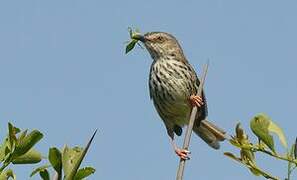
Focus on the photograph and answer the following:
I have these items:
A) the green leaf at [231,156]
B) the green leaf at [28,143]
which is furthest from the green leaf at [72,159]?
the green leaf at [231,156]

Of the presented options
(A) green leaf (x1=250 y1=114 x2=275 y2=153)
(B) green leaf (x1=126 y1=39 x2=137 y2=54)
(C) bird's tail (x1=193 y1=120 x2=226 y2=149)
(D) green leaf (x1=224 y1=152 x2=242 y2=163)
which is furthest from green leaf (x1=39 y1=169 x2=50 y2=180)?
(C) bird's tail (x1=193 y1=120 x2=226 y2=149)

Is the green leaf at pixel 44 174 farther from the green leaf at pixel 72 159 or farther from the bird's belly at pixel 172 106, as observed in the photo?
the bird's belly at pixel 172 106

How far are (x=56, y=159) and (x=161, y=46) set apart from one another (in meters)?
7.01

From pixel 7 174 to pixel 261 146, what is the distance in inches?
33.1

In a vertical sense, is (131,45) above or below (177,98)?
below

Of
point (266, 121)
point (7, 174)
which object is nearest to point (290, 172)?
point (266, 121)

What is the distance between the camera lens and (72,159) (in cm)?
182

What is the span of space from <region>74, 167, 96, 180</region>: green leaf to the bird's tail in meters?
5.69

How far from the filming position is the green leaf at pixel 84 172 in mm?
1888

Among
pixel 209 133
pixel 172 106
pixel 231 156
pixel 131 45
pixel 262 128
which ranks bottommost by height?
pixel 231 156

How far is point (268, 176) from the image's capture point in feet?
6.57

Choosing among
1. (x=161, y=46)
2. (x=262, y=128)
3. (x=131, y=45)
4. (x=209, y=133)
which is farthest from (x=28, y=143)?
(x=161, y=46)

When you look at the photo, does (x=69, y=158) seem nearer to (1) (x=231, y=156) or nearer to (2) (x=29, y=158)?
Result: (2) (x=29, y=158)

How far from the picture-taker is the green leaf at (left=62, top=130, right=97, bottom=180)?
1658 mm
